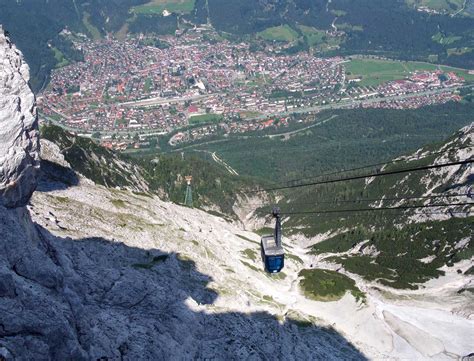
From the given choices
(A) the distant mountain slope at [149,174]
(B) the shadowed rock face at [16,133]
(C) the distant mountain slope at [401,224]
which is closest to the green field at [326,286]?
(C) the distant mountain slope at [401,224]

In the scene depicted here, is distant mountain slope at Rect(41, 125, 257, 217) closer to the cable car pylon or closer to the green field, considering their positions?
the cable car pylon

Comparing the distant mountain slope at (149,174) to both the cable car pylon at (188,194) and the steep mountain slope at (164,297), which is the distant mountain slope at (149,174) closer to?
the cable car pylon at (188,194)

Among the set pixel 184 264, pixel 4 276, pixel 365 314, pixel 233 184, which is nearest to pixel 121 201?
pixel 184 264

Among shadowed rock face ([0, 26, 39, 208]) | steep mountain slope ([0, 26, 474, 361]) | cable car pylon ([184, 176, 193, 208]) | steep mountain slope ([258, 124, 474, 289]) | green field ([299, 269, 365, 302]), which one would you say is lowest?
cable car pylon ([184, 176, 193, 208])

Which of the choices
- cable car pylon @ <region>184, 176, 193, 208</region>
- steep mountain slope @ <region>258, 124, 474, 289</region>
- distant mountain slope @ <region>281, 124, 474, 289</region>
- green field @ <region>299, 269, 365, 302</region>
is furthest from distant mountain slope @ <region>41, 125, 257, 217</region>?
green field @ <region>299, 269, 365, 302</region>

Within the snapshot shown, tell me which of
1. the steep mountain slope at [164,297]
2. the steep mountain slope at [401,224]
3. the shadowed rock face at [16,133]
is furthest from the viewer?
the steep mountain slope at [401,224]

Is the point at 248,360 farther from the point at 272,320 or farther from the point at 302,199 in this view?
the point at 302,199

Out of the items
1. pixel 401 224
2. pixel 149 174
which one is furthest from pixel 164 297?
pixel 149 174

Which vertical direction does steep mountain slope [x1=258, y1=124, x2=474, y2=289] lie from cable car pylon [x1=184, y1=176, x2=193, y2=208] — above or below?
above
